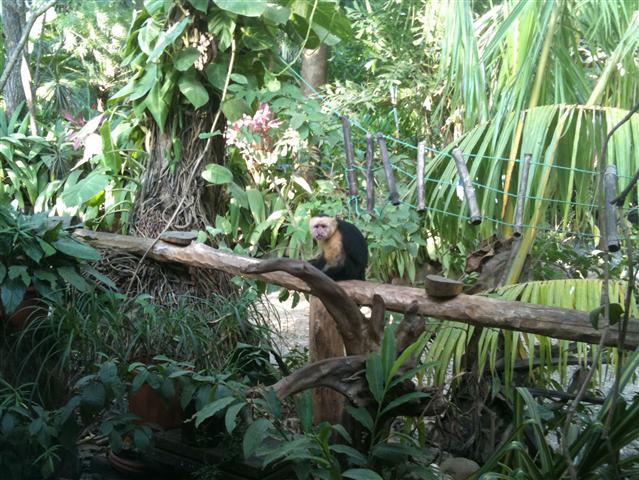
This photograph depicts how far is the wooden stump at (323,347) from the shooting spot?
3.66 meters

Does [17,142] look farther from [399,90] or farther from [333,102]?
[399,90]

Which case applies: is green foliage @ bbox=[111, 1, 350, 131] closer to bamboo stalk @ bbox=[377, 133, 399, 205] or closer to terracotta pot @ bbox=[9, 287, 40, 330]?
terracotta pot @ bbox=[9, 287, 40, 330]

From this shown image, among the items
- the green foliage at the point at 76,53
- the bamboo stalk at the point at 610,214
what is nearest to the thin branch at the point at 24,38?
the green foliage at the point at 76,53

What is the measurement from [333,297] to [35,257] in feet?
5.41

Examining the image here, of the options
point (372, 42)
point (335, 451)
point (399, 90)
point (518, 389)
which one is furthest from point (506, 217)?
point (372, 42)

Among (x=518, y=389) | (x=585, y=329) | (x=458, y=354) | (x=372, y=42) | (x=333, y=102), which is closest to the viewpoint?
Result: (x=585, y=329)

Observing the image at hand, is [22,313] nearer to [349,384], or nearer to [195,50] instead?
[349,384]

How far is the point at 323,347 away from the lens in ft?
12.5

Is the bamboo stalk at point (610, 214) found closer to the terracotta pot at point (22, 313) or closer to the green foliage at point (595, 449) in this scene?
the green foliage at point (595, 449)

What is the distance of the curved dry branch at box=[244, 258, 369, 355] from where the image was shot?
3213mm

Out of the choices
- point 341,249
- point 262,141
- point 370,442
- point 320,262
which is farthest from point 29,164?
point 370,442

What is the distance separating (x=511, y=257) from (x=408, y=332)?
101cm

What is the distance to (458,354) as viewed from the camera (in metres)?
3.64

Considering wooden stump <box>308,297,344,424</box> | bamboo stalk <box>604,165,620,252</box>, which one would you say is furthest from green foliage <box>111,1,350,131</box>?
bamboo stalk <box>604,165,620,252</box>
